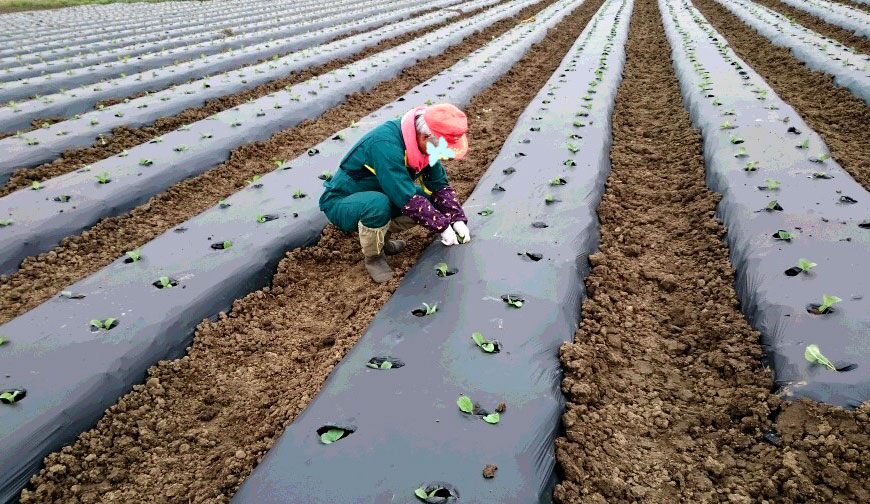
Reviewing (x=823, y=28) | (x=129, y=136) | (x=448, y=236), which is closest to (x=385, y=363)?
(x=448, y=236)

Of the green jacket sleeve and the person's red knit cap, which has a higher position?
the person's red knit cap

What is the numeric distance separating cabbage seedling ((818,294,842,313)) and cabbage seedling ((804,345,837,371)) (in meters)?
0.32

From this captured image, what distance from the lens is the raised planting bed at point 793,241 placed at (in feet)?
7.71

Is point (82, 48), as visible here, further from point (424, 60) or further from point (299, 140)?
point (299, 140)

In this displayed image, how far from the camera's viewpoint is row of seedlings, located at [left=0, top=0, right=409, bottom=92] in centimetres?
896

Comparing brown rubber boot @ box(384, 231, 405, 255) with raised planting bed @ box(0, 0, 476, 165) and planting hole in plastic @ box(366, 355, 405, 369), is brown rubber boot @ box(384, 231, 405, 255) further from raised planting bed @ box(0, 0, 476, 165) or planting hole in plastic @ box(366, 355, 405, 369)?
raised planting bed @ box(0, 0, 476, 165)

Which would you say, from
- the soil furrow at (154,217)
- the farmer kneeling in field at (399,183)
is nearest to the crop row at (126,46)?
the soil furrow at (154,217)

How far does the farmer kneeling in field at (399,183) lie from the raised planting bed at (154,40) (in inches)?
437

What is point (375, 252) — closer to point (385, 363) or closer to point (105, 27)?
point (385, 363)

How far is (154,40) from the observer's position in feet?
46.9

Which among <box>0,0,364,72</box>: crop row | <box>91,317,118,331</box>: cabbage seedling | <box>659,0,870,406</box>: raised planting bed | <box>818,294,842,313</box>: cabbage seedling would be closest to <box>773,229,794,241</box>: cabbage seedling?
<box>659,0,870,406</box>: raised planting bed

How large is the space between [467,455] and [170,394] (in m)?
1.81

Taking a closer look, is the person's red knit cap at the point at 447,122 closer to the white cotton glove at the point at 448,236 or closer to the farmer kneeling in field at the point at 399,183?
the farmer kneeling in field at the point at 399,183

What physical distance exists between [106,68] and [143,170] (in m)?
7.06
